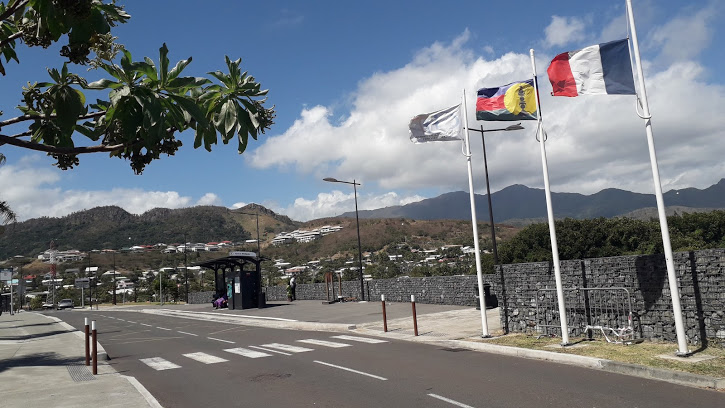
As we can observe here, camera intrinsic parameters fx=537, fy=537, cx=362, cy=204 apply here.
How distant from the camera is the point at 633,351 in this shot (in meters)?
10.6

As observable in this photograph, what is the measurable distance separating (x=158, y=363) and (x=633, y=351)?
10727 millimetres

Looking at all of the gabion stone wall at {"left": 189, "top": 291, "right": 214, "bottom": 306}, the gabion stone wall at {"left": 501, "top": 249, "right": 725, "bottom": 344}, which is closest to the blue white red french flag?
the gabion stone wall at {"left": 501, "top": 249, "right": 725, "bottom": 344}

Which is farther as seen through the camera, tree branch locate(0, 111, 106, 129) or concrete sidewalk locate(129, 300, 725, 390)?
concrete sidewalk locate(129, 300, 725, 390)

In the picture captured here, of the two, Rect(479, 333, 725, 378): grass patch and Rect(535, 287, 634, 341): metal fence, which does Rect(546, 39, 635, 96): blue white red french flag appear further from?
Rect(479, 333, 725, 378): grass patch

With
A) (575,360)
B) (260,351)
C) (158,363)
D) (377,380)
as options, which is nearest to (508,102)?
(575,360)

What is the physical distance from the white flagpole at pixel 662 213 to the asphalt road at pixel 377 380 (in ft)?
5.10

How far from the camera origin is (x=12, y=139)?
15.9 feet

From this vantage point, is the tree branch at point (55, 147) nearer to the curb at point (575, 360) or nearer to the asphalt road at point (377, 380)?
the asphalt road at point (377, 380)

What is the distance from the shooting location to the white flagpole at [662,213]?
9648 mm

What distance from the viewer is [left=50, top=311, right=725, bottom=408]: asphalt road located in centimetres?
779

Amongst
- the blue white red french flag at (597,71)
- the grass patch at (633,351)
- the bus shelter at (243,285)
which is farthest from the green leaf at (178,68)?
the bus shelter at (243,285)

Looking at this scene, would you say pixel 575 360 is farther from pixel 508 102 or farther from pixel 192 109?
pixel 192 109

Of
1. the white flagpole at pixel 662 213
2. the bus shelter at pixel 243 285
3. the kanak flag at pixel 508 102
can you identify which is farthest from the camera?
the bus shelter at pixel 243 285

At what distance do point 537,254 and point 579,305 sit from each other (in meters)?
33.6
